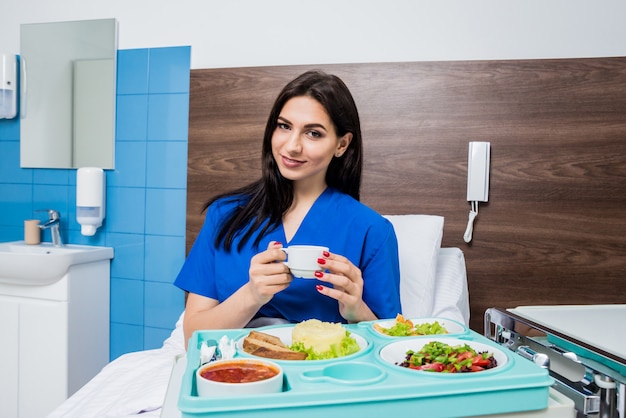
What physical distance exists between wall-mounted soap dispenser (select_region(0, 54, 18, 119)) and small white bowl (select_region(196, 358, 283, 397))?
250cm

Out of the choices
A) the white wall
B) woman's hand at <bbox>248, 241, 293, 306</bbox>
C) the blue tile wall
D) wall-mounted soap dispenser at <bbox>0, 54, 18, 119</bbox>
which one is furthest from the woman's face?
wall-mounted soap dispenser at <bbox>0, 54, 18, 119</bbox>

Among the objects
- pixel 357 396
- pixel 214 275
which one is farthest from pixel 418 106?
pixel 357 396

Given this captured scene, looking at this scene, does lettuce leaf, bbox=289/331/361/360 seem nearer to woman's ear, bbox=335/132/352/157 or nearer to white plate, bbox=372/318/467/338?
Answer: white plate, bbox=372/318/467/338

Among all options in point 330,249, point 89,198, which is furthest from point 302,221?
point 89,198

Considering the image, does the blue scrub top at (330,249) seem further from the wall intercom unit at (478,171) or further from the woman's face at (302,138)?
the wall intercom unit at (478,171)

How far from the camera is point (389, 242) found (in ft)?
4.81

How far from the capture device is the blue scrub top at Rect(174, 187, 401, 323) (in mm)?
1387

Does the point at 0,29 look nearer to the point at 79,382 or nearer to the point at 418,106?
the point at 79,382

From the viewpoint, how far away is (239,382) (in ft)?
2.31

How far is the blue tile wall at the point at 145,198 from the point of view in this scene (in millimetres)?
2541

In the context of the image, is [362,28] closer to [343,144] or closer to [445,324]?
[343,144]

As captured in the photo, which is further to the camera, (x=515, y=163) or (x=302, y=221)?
(x=515, y=163)

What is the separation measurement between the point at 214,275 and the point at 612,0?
1.84 metres

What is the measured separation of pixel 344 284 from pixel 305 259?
0.14 m
